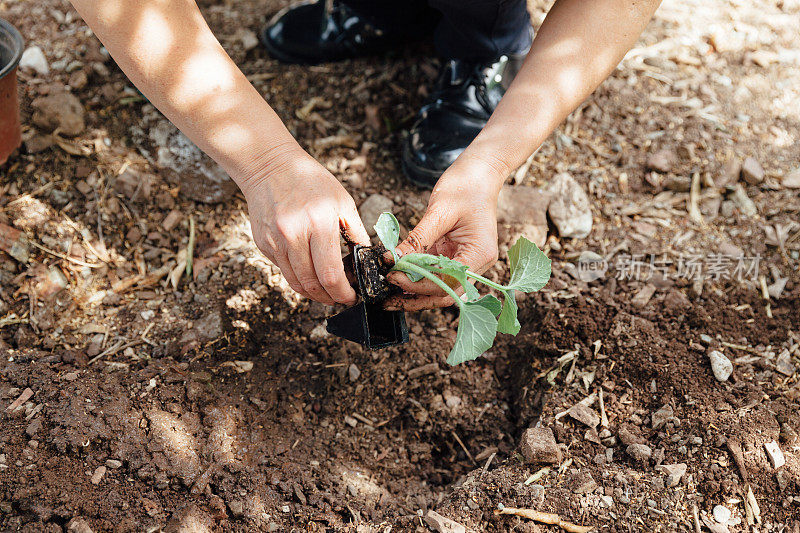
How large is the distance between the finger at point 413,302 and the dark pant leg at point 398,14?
154 centimetres

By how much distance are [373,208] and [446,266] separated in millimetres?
854

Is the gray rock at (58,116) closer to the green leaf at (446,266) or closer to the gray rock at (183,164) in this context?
the gray rock at (183,164)

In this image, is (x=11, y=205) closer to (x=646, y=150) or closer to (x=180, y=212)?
(x=180, y=212)

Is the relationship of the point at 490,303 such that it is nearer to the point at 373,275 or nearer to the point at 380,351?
the point at 373,275

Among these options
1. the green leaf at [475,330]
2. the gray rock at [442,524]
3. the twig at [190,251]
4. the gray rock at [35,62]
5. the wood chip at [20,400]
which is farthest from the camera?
the gray rock at [35,62]

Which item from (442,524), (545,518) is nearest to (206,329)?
(442,524)

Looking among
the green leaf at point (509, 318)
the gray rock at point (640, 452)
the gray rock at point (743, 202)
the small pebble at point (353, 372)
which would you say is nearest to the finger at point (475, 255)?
the green leaf at point (509, 318)

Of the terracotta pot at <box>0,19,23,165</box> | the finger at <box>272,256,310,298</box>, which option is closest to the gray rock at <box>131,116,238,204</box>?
the terracotta pot at <box>0,19,23,165</box>

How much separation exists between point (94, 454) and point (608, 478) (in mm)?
1383

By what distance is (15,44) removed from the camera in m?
2.00

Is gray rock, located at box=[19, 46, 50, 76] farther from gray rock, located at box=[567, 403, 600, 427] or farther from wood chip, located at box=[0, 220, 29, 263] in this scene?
gray rock, located at box=[567, 403, 600, 427]

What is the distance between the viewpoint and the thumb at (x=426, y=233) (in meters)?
1.51

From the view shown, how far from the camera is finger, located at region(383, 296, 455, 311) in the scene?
5.11 ft

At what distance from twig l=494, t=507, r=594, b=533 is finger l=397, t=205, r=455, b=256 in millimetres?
714
